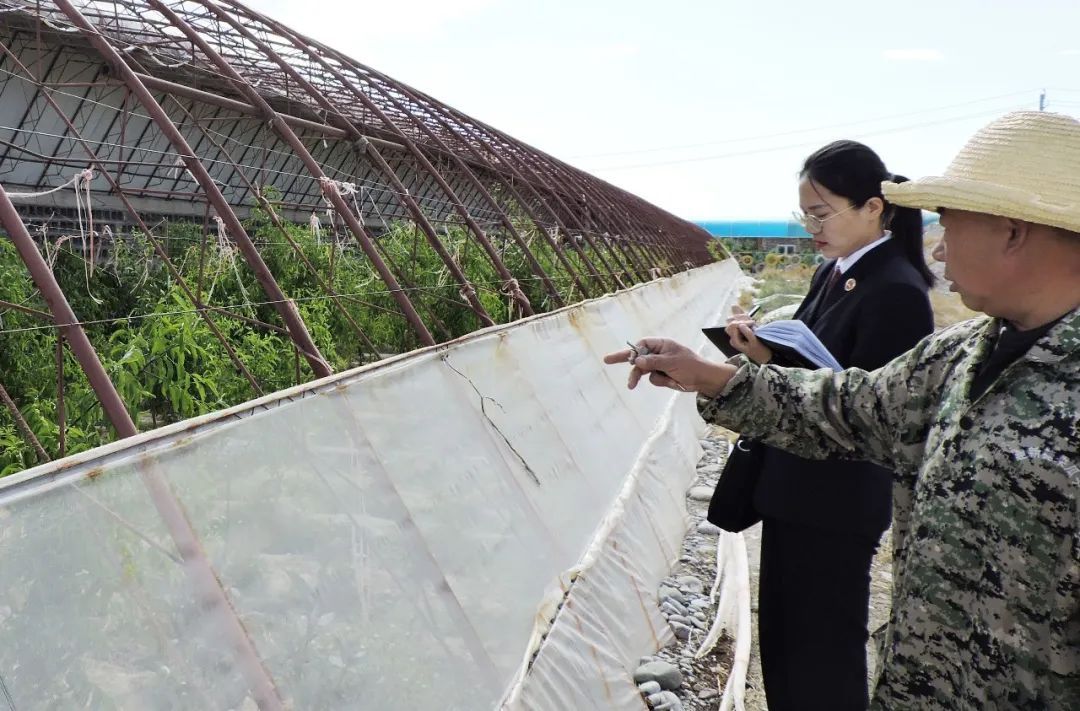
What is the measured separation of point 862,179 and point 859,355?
518mm

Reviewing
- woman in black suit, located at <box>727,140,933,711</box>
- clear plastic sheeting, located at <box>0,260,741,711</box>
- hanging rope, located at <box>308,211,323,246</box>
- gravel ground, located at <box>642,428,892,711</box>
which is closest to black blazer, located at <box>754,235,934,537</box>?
woman in black suit, located at <box>727,140,933,711</box>

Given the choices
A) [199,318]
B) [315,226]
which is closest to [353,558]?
[199,318]

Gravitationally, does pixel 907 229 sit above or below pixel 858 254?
above

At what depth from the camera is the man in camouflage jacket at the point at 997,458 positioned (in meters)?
1.12

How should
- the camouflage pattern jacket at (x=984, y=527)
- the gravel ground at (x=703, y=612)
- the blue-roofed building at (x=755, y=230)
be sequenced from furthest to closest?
the blue-roofed building at (x=755, y=230) < the gravel ground at (x=703, y=612) < the camouflage pattern jacket at (x=984, y=527)

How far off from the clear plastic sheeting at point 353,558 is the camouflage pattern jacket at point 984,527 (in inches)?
49.9

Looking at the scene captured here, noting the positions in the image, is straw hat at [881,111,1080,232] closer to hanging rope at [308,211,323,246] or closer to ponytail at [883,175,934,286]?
ponytail at [883,175,934,286]

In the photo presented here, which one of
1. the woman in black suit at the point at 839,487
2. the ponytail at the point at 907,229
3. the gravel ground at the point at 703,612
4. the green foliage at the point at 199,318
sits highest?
the ponytail at the point at 907,229

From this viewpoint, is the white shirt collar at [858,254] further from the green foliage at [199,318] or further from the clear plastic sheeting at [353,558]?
the green foliage at [199,318]

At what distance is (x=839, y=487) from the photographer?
2055 mm

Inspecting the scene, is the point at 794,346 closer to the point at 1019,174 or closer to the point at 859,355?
the point at 859,355

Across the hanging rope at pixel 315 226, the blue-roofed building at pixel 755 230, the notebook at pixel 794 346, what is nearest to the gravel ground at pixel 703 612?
the notebook at pixel 794 346

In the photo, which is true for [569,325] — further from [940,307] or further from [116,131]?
[940,307]

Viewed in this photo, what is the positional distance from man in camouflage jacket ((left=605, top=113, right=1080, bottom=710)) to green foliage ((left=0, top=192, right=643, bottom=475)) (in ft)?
7.31
